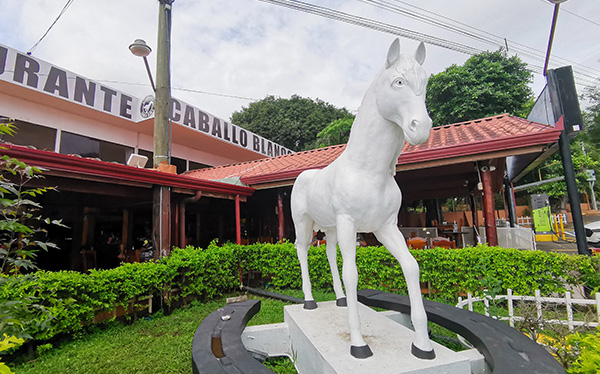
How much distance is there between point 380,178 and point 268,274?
508 centimetres

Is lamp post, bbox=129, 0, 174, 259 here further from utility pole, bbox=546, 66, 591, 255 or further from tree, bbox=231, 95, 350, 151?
tree, bbox=231, 95, 350, 151

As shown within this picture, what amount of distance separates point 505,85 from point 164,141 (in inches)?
813

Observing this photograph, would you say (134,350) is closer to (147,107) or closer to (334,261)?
(334,261)

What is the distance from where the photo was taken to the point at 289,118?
27.3 meters

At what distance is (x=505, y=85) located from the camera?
59.7 ft

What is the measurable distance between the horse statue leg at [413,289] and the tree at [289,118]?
22925 millimetres

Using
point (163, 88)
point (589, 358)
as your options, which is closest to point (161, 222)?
point (163, 88)

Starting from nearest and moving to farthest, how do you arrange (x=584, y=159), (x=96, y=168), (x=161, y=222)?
(x=96, y=168), (x=161, y=222), (x=584, y=159)

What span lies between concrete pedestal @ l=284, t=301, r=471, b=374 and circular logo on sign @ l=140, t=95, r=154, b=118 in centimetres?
901

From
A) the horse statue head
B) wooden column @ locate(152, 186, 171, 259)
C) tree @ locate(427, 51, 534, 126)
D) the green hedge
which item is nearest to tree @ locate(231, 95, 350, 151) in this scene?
tree @ locate(427, 51, 534, 126)

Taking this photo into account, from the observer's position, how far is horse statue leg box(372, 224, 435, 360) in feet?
6.34

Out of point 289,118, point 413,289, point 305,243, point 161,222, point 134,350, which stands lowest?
point 134,350

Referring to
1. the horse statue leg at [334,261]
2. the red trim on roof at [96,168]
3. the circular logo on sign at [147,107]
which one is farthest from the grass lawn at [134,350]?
the circular logo on sign at [147,107]

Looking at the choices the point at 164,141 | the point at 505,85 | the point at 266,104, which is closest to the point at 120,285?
the point at 164,141
